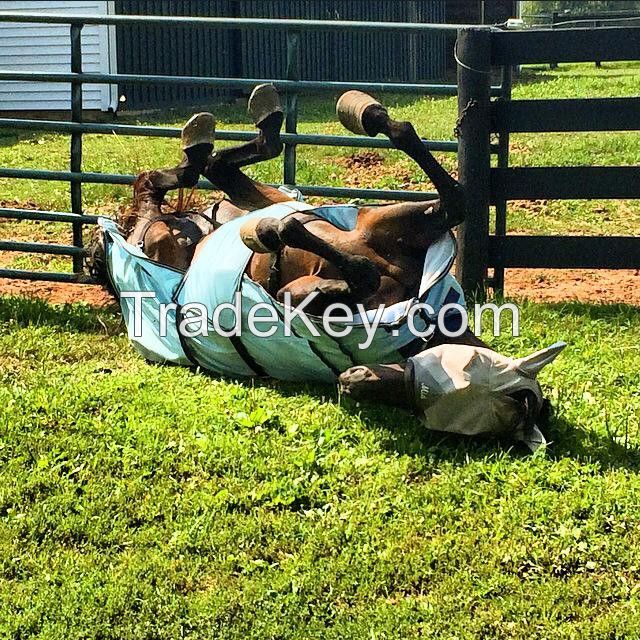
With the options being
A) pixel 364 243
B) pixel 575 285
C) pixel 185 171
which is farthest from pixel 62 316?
pixel 575 285

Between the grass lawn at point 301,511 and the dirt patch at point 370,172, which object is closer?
the grass lawn at point 301,511

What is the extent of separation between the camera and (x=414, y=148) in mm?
4648

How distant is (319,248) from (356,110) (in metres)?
0.80

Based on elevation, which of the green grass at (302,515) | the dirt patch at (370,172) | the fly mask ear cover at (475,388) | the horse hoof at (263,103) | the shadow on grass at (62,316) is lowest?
the green grass at (302,515)

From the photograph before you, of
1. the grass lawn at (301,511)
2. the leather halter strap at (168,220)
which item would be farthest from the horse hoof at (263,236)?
the leather halter strap at (168,220)

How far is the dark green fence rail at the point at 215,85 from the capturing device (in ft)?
19.6

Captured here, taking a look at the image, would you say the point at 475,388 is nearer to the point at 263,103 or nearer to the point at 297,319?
the point at 297,319

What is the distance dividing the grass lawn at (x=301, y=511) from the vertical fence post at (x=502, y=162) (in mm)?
808

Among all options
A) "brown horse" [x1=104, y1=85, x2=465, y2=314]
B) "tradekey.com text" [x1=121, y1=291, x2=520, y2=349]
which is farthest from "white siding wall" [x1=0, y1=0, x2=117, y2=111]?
"tradekey.com text" [x1=121, y1=291, x2=520, y2=349]

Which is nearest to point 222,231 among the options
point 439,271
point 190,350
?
point 190,350

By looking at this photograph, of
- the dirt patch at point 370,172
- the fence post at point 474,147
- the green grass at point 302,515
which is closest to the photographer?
the green grass at point 302,515

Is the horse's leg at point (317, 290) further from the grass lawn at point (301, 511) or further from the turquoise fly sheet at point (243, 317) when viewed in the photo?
the grass lawn at point (301, 511)

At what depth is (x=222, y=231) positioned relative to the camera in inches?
200

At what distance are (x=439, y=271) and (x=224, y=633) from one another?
6.06ft
